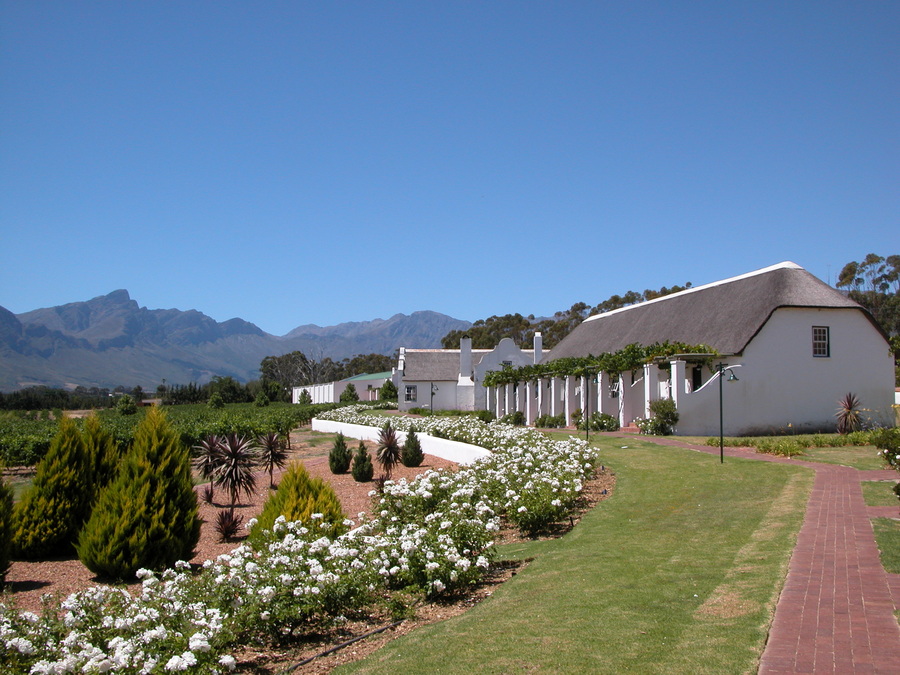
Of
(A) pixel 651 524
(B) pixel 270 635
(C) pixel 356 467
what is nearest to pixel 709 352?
(C) pixel 356 467

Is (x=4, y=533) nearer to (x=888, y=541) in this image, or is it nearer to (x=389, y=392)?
(x=888, y=541)

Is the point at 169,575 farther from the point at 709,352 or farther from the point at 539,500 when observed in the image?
the point at 709,352

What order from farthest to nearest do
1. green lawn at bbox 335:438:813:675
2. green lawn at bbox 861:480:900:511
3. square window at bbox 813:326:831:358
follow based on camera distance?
square window at bbox 813:326:831:358, green lawn at bbox 861:480:900:511, green lawn at bbox 335:438:813:675

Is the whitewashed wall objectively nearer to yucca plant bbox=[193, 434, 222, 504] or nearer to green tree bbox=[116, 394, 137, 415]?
yucca plant bbox=[193, 434, 222, 504]

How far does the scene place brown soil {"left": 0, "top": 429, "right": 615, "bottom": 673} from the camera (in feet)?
22.2

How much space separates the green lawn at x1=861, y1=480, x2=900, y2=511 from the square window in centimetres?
1486

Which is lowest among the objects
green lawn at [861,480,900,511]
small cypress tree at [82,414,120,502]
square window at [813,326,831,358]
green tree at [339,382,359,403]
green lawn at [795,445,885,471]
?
green lawn at [861,480,900,511]

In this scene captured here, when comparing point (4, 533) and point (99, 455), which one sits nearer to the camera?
point (4, 533)

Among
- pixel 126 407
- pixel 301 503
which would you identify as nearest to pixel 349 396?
pixel 126 407

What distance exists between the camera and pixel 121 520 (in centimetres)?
1065

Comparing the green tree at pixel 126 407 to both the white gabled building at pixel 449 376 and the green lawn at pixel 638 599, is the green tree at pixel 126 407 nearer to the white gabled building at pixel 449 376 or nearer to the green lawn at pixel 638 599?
the white gabled building at pixel 449 376

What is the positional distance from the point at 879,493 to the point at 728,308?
17.4m

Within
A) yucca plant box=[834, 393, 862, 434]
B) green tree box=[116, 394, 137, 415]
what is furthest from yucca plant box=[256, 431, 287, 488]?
green tree box=[116, 394, 137, 415]

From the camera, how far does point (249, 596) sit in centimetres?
680
